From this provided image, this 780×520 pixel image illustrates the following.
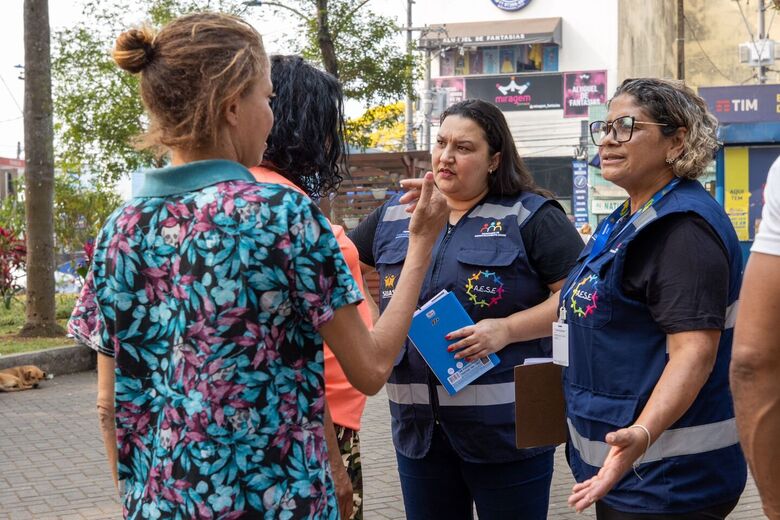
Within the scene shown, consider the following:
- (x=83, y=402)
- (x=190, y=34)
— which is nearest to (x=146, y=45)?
(x=190, y=34)

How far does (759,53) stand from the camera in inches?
1528

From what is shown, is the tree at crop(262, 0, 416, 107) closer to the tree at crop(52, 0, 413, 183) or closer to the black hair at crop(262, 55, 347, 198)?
the tree at crop(52, 0, 413, 183)

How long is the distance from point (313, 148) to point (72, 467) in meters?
5.03

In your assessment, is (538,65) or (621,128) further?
(538,65)

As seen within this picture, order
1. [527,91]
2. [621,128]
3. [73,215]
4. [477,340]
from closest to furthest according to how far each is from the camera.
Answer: [621,128] < [477,340] < [73,215] < [527,91]

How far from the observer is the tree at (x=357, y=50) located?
15781 millimetres

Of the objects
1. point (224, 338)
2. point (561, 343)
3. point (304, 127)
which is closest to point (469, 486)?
point (561, 343)

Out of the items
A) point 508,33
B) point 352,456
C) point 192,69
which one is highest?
point 508,33

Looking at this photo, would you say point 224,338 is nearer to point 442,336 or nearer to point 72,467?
point 442,336

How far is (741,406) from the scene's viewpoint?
75.9 inches

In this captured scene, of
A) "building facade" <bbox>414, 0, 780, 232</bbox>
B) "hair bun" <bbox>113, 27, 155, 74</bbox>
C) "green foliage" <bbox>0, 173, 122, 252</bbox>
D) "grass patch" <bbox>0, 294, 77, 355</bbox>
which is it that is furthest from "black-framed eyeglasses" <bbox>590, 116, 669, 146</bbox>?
"building facade" <bbox>414, 0, 780, 232</bbox>

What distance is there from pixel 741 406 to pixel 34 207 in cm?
1188

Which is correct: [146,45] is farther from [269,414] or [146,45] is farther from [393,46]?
[393,46]

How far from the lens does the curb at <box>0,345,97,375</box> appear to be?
10719 mm
